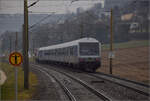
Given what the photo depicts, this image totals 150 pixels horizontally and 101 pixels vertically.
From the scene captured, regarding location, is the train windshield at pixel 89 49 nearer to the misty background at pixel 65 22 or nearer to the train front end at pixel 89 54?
the train front end at pixel 89 54

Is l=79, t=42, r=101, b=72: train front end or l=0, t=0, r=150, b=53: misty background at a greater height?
l=0, t=0, r=150, b=53: misty background

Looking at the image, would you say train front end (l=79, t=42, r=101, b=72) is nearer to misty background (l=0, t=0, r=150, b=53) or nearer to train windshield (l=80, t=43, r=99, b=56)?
train windshield (l=80, t=43, r=99, b=56)

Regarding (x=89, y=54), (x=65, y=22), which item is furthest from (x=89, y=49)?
(x=65, y=22)

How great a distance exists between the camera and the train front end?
3022 cm

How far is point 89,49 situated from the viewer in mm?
30562

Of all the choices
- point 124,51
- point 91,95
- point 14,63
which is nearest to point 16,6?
point 91,95

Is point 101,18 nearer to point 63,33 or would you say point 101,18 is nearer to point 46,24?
point 63,33

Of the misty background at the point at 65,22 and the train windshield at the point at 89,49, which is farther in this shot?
the train windshield at the point at 89,49

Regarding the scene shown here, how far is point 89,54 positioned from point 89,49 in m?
0.51

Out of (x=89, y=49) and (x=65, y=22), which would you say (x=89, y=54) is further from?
(x=65, y=22)

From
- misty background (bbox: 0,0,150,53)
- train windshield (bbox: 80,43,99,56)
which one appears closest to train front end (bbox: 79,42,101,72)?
train windshield (bbox: 80,43,99,56)

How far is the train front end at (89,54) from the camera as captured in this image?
3022 centimetres

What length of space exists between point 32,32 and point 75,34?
36.8 feet

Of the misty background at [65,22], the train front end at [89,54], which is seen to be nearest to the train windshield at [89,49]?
the train front end at [89,54]
